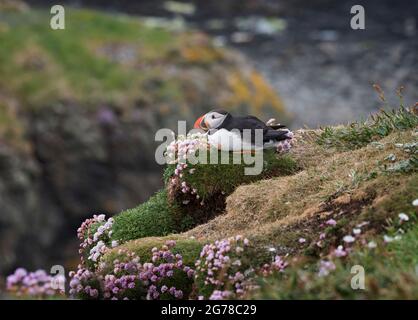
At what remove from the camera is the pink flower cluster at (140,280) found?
8.20m

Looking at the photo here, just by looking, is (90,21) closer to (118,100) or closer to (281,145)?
(118,100)

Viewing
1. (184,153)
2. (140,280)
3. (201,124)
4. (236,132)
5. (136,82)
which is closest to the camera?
(140,280)

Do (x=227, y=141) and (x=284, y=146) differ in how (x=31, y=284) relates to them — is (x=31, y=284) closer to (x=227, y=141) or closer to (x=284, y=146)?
(x=227, y=141)

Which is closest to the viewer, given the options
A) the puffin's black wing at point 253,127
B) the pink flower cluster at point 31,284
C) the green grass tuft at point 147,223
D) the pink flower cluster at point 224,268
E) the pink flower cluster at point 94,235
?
the pink flower cluster at point 31,284

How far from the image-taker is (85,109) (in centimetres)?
2538

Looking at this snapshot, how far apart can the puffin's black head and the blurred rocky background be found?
12450mm

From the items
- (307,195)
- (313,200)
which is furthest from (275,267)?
(307,195)

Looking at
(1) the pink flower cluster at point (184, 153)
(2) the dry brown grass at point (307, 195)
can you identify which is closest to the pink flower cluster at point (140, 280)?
(2) the dry brown grass at point (307, 195)

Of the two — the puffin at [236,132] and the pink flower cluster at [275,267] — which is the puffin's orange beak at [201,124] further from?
the pink flower cluster at [275,267]

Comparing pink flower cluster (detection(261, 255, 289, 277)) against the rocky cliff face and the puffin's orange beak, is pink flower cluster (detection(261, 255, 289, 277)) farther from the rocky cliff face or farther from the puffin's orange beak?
the rocky cliff face

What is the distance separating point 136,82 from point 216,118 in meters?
18.5

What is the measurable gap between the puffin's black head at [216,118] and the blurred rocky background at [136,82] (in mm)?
12450

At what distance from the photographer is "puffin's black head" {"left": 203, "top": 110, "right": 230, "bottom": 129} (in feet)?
32.8

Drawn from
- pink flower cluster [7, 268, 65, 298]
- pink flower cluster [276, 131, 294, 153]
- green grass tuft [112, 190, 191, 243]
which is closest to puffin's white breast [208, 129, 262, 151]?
pink flower cluster [276, 131, 294, 153]
